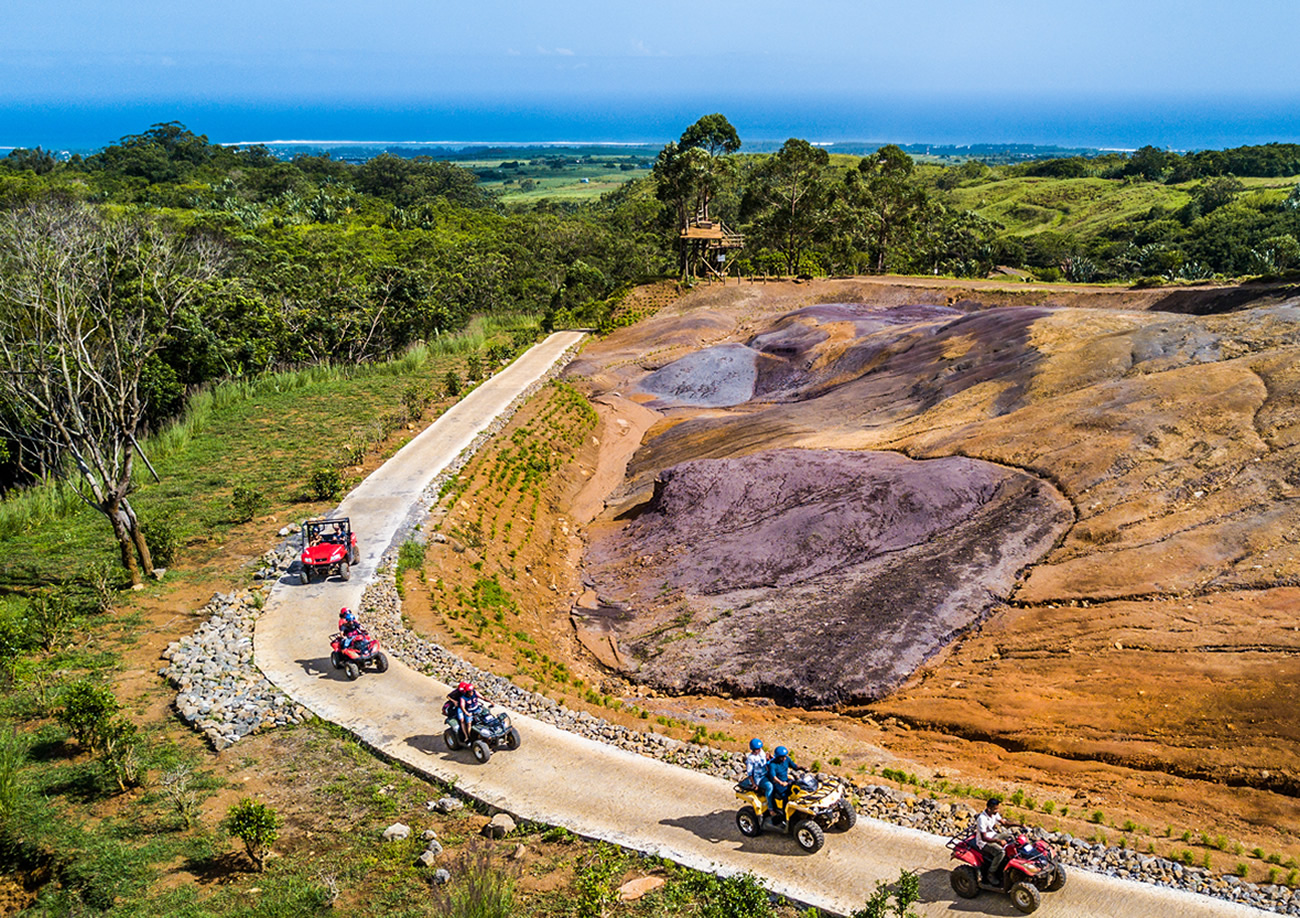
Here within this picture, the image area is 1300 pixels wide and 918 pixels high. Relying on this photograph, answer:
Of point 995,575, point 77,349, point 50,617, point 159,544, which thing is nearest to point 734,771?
point 995,575

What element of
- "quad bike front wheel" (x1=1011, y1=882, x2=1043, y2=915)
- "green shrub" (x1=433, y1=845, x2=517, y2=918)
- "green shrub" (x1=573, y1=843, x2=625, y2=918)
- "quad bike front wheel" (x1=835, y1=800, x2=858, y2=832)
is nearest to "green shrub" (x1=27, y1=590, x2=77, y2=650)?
"green shrub" (x1=433, y1=845, x2=517, y2=918)

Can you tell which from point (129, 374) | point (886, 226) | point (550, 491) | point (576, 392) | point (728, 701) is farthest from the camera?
point (886, 226)

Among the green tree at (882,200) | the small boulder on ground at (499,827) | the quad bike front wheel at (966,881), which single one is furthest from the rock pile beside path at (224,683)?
the green tree at (882,200)

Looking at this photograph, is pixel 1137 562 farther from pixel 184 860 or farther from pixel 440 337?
pixel 440 337

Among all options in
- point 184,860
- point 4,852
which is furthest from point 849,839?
point 4,852

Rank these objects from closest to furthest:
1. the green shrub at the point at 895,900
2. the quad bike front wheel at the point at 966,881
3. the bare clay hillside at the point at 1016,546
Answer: the green shrub at the point at 895,900
the quad bike front wheel at the point at 966,881
the bare clay hillside at the point at 1016,546

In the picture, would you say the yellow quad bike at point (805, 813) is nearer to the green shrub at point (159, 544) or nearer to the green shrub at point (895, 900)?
the green shrub at point (895, 900)
